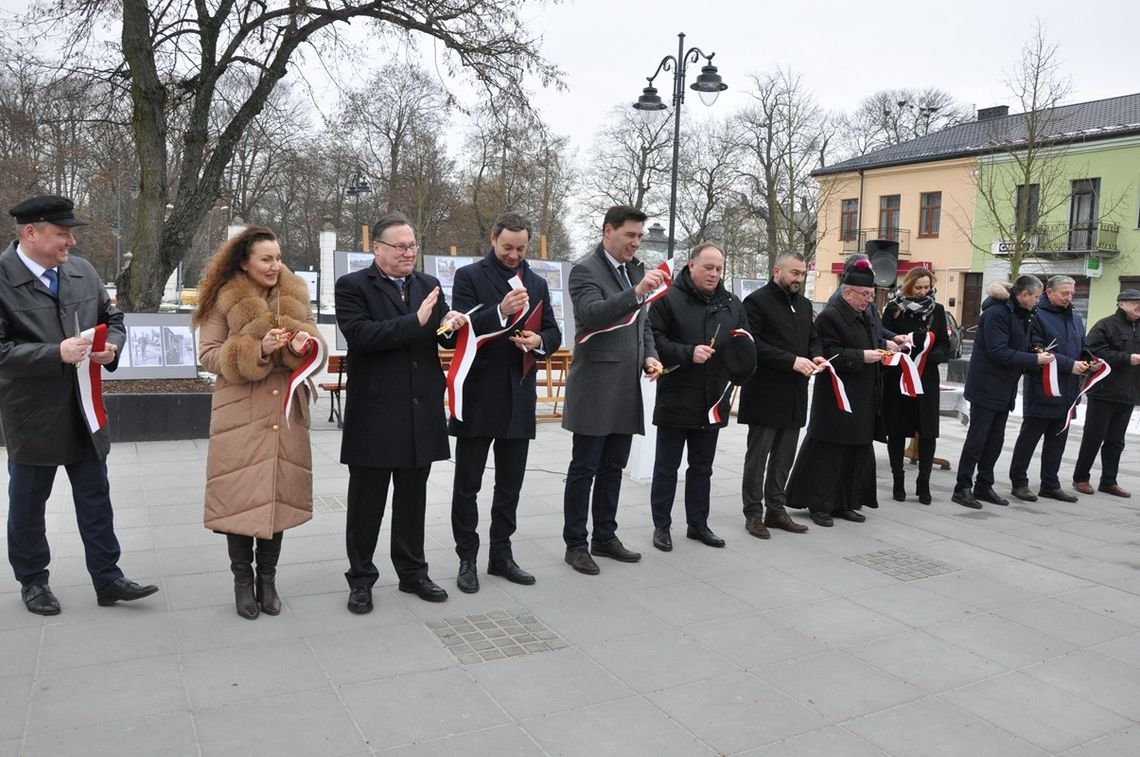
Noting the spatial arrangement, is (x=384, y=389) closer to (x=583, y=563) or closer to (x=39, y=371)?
Result: (x=39, y=371)

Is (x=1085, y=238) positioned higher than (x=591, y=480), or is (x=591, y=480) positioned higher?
(x=1085, y=238)

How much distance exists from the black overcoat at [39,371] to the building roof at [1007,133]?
28.2 metres

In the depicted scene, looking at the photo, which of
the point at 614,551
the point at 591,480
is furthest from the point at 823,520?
the point at 591,480

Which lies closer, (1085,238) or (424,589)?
(424,589)

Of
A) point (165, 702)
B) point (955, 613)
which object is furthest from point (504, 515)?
point (955, 613)

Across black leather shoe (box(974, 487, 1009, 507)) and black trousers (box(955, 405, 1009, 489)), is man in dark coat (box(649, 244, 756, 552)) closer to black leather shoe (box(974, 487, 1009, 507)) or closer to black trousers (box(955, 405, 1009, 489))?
black trousers (box(955, 405, 1009, 489))

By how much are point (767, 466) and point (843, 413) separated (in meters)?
0.67

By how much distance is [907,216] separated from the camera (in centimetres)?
3944

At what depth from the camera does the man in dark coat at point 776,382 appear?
19.6 ft

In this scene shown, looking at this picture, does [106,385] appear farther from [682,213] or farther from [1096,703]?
[682,213]

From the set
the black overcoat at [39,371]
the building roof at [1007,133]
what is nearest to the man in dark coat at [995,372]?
the black overcoat at [39,371]

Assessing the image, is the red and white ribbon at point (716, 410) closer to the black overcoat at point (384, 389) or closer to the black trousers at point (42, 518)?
the black overcoat at point (384, 389)

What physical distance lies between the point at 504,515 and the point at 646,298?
1408 millimetres

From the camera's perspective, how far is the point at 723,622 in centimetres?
433
